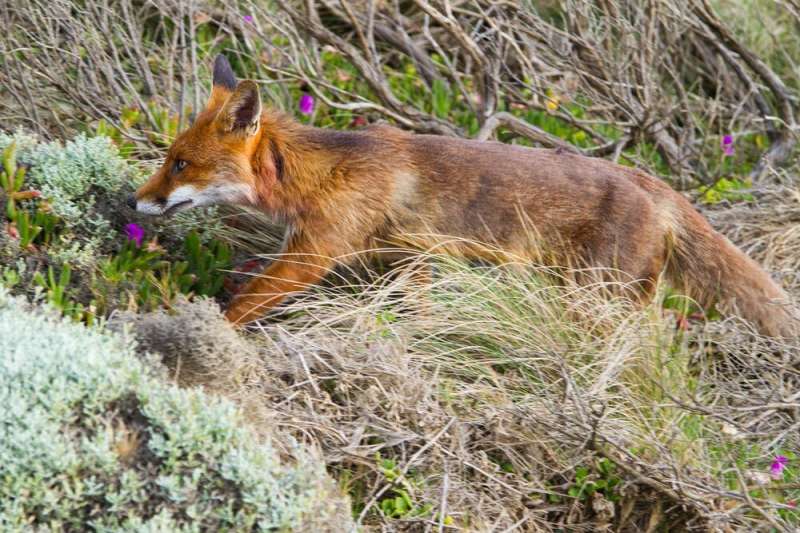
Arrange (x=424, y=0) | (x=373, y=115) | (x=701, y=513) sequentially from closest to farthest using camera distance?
(x=701, y=513) < (x=424, y=0) < (x=373, y=115)

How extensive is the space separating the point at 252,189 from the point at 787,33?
6.42 metres

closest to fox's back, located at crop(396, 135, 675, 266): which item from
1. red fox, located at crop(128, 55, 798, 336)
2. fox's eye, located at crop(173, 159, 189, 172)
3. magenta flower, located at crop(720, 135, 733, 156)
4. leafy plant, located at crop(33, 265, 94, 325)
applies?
red fox, located at crop(128, 55, 798, 336)

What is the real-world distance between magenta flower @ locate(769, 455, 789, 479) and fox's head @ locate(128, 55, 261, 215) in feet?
9.34

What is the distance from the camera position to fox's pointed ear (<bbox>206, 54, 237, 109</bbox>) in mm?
5613

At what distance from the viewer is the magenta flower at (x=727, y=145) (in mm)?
8148

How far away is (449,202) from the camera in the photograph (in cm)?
571

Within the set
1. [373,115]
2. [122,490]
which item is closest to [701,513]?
[122,490]

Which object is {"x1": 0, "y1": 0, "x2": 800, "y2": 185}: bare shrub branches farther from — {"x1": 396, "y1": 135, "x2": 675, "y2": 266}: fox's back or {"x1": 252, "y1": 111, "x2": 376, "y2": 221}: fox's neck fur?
{"x1": 396, "y1": 135, "x2": 675, "y2": 266}: fox's back

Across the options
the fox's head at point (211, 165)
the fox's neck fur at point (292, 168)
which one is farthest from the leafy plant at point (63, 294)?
the fox's neck fur at point (292, 168)

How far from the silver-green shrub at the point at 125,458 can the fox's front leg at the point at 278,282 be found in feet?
4.38

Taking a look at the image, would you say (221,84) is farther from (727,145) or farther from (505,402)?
(727,145)

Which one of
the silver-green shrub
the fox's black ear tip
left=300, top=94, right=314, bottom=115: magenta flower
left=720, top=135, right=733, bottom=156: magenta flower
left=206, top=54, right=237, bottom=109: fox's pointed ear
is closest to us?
the silver-green shrub

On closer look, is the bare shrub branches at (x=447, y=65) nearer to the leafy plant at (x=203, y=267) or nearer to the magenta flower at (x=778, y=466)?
the leafy plant at (x=203, y=267)

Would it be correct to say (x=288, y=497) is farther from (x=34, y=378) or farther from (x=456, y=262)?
(x=456, y=262)
